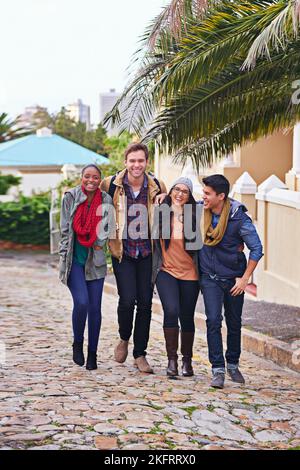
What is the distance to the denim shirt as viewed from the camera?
702cm

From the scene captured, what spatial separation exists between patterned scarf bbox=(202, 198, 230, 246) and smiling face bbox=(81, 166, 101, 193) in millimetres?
952

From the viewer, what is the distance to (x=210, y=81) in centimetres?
889

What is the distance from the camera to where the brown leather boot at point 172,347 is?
289 inches

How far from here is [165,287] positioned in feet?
23.8

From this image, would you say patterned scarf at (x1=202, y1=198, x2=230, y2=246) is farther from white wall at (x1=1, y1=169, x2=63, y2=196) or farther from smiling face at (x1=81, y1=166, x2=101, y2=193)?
white wall at (x1=1, y1=169, x2=63, y2=196)

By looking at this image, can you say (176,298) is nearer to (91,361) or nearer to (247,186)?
(91,361)

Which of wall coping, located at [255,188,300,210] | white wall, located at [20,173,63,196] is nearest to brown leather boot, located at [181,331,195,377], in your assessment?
wall coping, located at [255,188,300,210]

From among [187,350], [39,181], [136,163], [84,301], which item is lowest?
[187,350]

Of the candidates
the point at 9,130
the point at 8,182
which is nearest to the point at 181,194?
the point at 8,182

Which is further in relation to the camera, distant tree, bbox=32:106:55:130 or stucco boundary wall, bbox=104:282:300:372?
distant tree, bbox=32:106:55:130

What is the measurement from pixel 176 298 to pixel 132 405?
1205 mm

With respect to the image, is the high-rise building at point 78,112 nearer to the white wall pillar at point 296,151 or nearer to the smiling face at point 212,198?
the white wall pillar at point 296,151

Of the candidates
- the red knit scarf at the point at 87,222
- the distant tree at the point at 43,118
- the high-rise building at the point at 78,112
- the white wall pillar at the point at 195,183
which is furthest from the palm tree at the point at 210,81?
the distant tree at the point at 43,118
